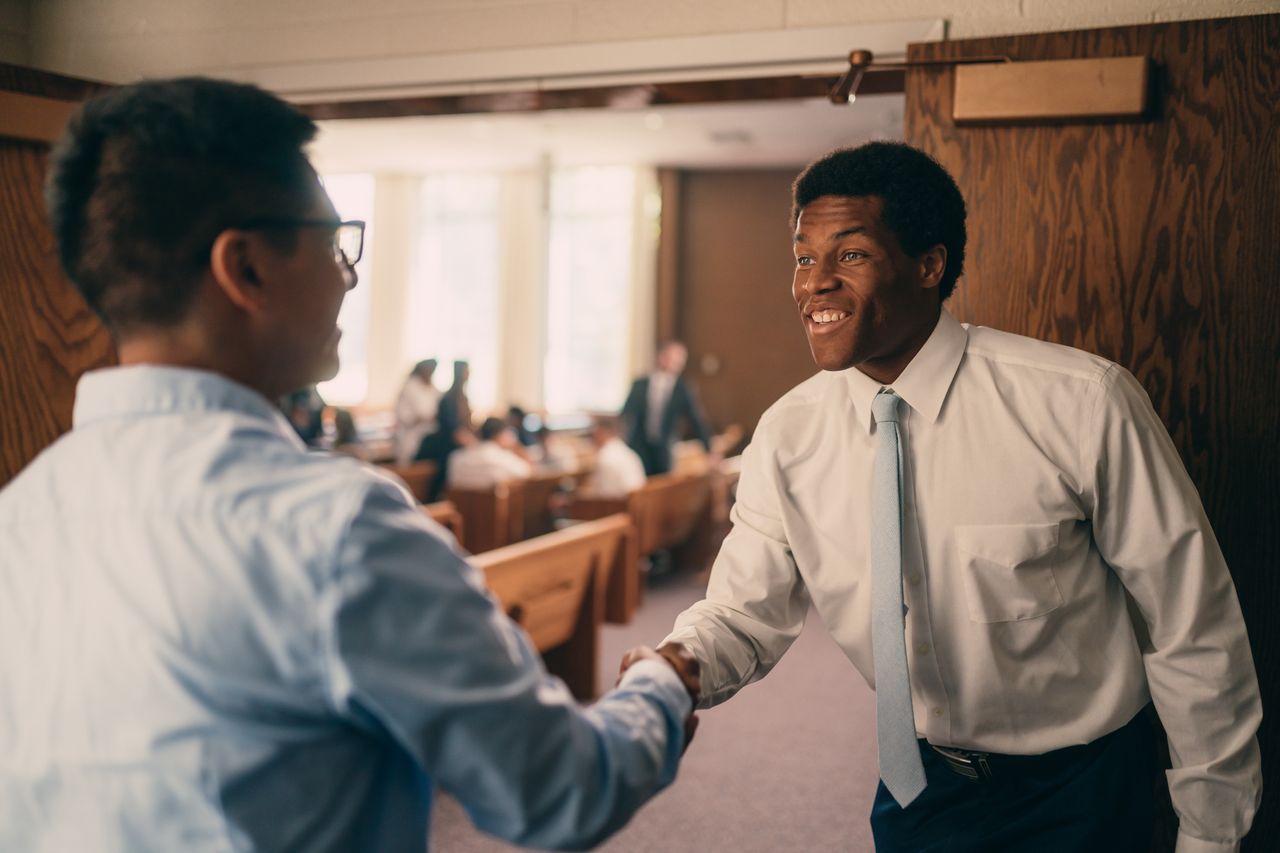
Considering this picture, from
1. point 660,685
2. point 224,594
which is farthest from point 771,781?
point 224,594

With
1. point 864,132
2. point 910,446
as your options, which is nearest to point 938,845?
point 910,446

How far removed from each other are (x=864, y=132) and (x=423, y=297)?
6.06 meters

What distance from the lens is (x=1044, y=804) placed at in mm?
1580

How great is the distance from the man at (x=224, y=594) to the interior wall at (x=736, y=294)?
1119cm

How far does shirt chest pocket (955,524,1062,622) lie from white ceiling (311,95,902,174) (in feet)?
24.9

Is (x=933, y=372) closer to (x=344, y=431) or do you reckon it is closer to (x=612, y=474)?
(x=612, y=474)

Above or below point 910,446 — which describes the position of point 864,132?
above

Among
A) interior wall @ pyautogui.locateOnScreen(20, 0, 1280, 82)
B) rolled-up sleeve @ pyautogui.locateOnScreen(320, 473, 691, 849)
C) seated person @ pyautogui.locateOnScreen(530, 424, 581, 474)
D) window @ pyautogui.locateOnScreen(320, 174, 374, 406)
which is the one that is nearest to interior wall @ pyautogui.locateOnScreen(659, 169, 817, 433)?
seated person @ pyautogui.locateOnScreen(530, 424, 581, 474)

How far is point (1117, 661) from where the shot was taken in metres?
1.59

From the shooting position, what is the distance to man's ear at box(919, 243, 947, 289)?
1766 millimetres

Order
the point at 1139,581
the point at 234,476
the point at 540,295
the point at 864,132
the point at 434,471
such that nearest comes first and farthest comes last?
the point at 234,476 < the point at 1139,581 < the point at 434,471 < the point at 864,132 < the point at 540,295

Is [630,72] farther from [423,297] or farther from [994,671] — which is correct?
[423,297]

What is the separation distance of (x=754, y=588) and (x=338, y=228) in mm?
1016

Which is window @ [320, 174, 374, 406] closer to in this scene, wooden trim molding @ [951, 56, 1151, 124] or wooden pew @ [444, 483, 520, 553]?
wooden pew @ [444, 483, 520, 553]
